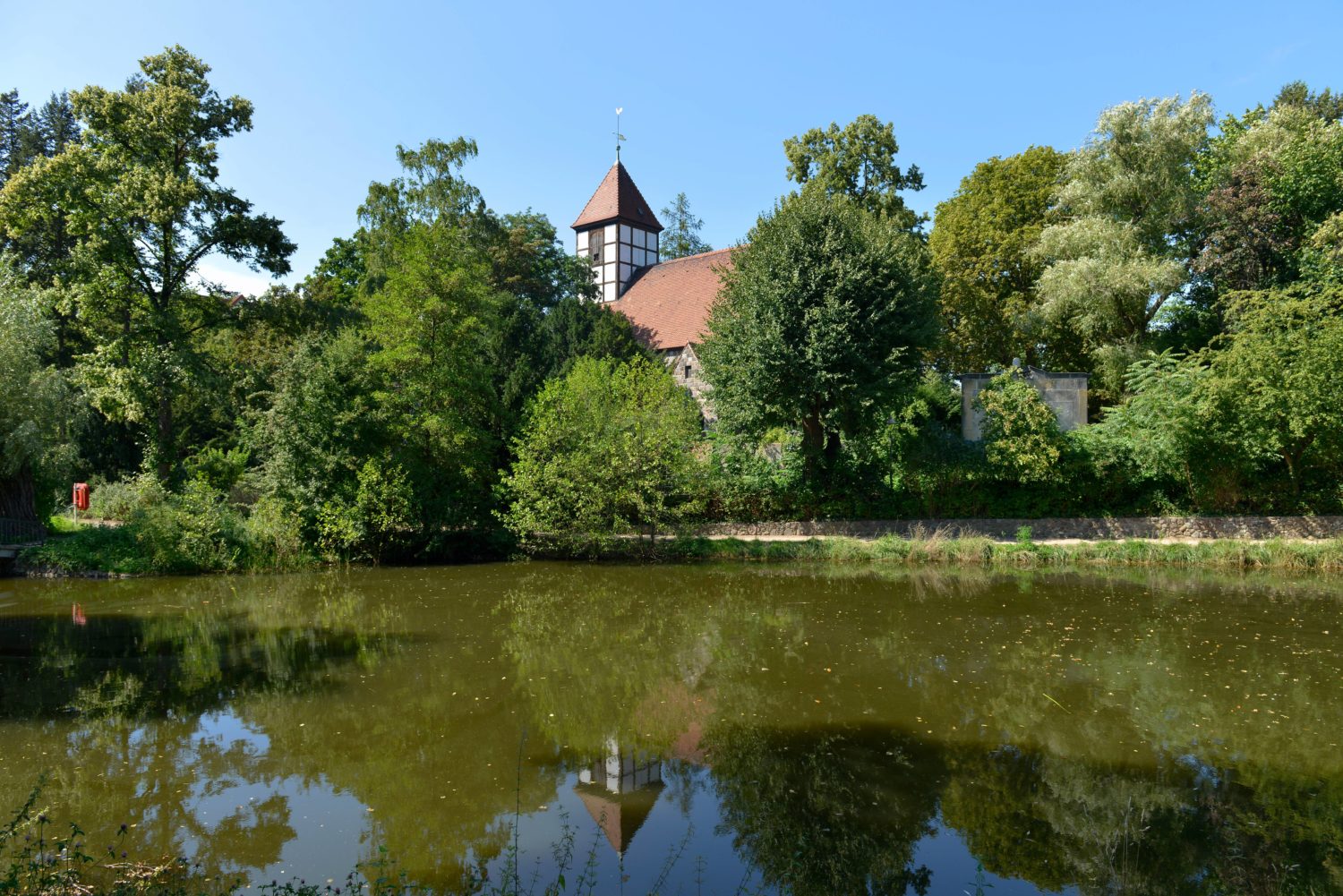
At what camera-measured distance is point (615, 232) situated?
44.2 metres

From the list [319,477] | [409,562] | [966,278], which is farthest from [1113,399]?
[319,477]

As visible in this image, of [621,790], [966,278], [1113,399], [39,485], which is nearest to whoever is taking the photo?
[621,790]

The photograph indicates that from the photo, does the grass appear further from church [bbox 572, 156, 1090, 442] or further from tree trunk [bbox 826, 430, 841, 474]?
church [bbox 572, 156, 1090, 442]

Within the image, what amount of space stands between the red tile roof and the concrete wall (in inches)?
581

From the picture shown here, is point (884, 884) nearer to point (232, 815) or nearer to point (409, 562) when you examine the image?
point (232, 815)

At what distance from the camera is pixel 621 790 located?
263 inches

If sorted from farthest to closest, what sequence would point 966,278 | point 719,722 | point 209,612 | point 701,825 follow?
point 966,278 → point 209,612 → point 719,722 → point 701,825

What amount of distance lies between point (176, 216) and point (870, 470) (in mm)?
20806

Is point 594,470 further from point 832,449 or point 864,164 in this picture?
point 864,164

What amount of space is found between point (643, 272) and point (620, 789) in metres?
39.8

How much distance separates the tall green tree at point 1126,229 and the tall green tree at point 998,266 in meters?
2.22

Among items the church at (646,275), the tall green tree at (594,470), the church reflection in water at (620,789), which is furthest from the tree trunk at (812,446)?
the church reflection in water at (620,789)

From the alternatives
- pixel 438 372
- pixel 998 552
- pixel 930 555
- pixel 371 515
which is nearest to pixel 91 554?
pixel 371 515

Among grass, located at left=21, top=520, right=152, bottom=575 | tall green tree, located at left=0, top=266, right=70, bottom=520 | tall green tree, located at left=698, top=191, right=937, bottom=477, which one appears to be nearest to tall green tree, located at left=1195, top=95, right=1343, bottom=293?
tall green tree, located at left=698, top=191, right=937, bottom=477
